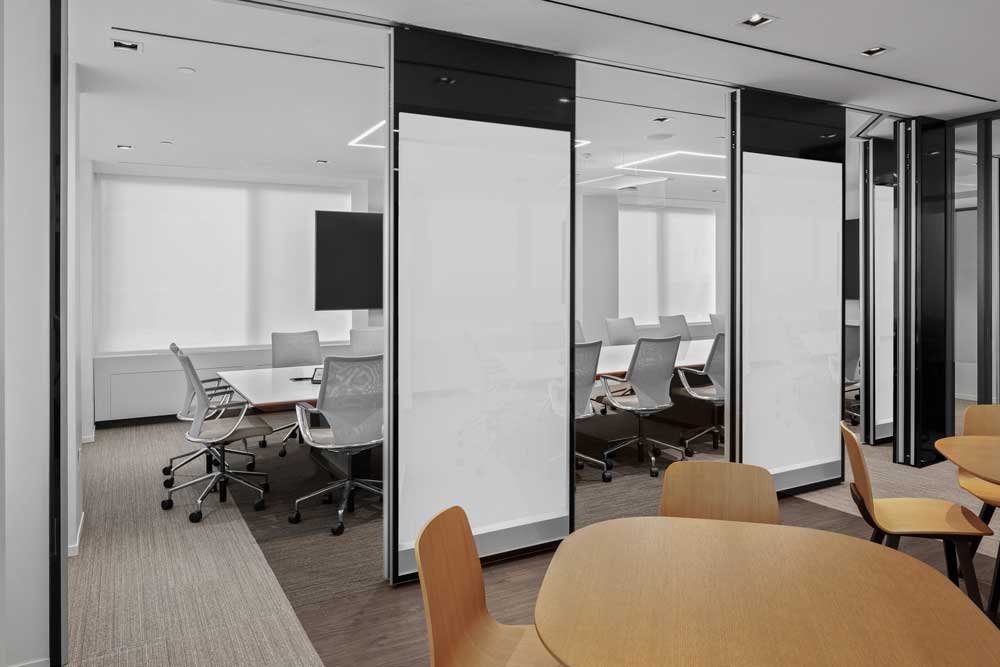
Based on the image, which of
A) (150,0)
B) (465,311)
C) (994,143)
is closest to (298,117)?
(150,0)

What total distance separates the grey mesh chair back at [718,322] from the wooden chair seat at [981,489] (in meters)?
1.67

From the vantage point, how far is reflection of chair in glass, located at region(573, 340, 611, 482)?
189 inches

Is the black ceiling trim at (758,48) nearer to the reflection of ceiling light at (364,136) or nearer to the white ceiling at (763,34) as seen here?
the white ceiling at (763,34)

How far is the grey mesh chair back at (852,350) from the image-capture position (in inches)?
255

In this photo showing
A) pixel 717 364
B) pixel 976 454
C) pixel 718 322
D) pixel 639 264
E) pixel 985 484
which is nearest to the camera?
pixel 976 454

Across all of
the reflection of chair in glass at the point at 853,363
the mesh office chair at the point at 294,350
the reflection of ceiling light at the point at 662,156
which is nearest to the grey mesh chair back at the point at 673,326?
the reflection of ceiling light at the point at 662,156

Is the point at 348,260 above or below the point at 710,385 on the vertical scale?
above

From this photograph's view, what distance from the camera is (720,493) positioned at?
2387 millimetres

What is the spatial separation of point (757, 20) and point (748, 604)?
113 inches

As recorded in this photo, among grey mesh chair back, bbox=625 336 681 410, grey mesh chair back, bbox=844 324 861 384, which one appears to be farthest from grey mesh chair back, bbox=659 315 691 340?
grey mesh chair back, bbox=844 324 861 384

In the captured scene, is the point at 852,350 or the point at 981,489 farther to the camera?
the point at 852,350

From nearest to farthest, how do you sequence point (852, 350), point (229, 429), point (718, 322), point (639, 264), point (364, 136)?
point (229, 429) → point (718, 322) → point (639, 264) → point (364, 136) → point (852, 350)

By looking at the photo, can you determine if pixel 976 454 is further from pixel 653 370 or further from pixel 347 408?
pixel 347 408

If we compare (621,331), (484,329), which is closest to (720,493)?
(484,329)
